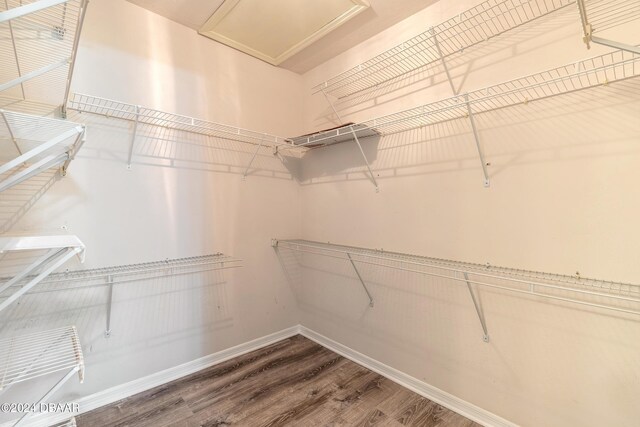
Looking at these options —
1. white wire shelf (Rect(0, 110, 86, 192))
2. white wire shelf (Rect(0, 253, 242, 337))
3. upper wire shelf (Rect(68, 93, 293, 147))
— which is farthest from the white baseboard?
upper wire shelf (Rect(68, 93, 293, 147))

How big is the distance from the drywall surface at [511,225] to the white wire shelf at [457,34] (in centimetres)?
6

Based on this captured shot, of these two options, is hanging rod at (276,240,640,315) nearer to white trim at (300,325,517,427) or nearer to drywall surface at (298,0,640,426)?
drywall surface at (298,0,640,426)

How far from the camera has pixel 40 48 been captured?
1.26 metres

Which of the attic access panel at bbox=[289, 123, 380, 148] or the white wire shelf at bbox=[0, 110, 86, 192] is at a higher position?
the attic access panel at bbox=[289, 123, 380, 148]

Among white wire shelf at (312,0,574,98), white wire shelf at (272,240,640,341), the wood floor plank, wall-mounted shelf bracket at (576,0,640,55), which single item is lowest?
the wood floor plank

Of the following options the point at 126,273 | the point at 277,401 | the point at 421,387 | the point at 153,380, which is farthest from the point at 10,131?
the point at 421,387

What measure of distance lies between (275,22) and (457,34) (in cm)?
115

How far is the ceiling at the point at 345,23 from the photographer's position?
1.71 m

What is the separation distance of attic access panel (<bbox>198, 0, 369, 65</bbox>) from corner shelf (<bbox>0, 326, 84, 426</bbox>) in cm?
200

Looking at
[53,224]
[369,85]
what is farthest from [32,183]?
[369,85]

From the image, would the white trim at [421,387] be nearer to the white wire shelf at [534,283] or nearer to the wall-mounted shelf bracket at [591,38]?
the white wire shelf at [534,283]

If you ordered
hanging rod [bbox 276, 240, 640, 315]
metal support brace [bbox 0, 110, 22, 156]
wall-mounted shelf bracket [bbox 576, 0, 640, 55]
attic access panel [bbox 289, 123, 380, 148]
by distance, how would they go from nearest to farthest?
wall-mounted shelf bracket [bbox 576, 0, 640, 55] < metal support brace [bbox 0, 110, 22, 156] < hanging rod [bbox 276, 240, 640, 315] < attic access panel [bbox 289, 123, 380, 148]

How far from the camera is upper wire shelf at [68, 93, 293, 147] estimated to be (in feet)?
5.11

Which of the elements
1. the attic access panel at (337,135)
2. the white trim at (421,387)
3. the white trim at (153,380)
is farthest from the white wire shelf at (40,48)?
the white trim at (421,387)
